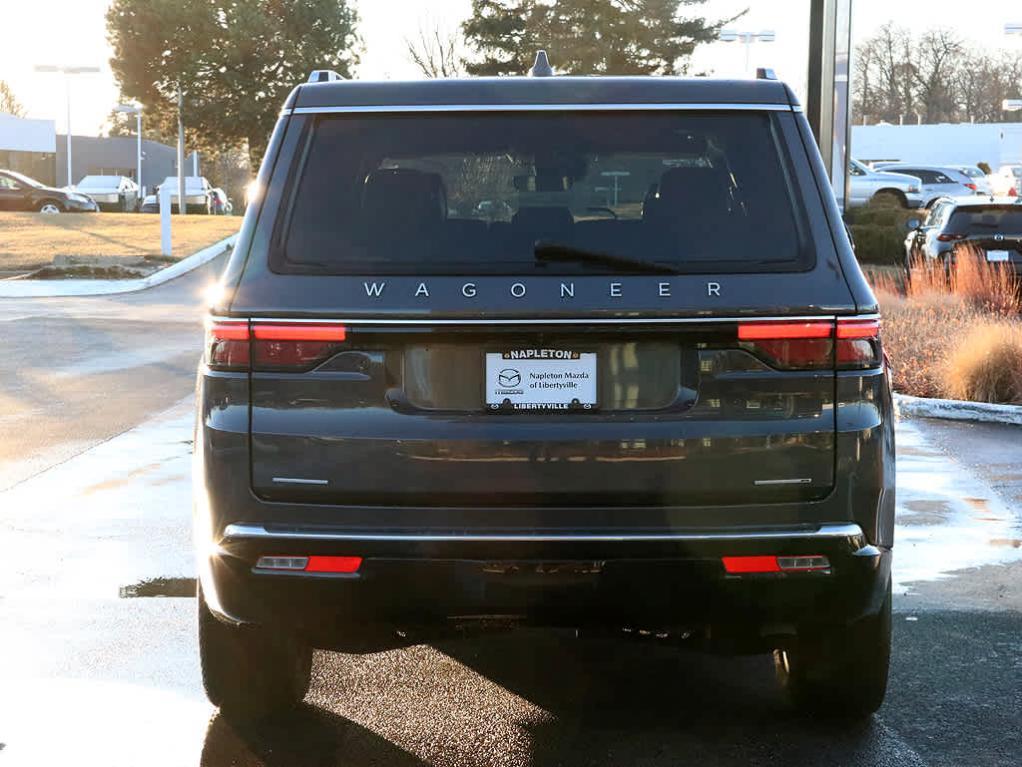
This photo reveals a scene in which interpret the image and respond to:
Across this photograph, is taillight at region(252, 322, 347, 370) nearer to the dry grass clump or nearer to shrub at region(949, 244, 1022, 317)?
the dry grass clump

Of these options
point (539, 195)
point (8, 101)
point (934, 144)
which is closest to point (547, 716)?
point (539, 195)

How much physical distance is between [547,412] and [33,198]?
4800cm

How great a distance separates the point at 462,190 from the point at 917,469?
246 inches

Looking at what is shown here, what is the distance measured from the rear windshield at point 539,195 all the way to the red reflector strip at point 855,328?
196 mm

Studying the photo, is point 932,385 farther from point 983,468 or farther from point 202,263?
point 202,263

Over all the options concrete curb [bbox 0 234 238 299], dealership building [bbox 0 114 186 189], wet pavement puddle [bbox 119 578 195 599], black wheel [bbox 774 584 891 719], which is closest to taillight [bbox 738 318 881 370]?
black wheel [bbox 774 584 891 719]

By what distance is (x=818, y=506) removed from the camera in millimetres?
3924

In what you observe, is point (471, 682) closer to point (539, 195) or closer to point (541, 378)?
point (541, 378)

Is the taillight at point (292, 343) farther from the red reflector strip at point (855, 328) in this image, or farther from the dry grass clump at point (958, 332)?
the dry grass clump at point (958, 332)

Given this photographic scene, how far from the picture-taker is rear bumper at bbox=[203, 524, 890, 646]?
3.87 metres

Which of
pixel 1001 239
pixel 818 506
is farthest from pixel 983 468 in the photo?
pixel 1001 239

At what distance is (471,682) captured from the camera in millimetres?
5238

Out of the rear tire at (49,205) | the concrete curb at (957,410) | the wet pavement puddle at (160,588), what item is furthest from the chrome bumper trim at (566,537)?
the rear tire at (49,205)

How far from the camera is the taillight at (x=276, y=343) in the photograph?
3.93 meters
